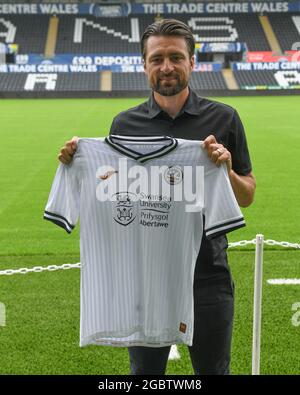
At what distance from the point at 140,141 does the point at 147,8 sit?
45466 mm

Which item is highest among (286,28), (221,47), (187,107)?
(286,28)

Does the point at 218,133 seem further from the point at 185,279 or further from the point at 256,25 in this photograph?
the point at 256,25

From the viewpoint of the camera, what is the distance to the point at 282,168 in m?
10.7

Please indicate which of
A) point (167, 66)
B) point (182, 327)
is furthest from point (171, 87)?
point (182, 327)

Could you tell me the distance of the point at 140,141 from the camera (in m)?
2.42

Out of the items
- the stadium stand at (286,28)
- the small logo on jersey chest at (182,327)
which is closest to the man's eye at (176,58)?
the small logo on jersey chest at (182,327)

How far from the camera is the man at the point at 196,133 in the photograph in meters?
2.34

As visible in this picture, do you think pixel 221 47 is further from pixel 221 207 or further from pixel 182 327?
pixel 182 327

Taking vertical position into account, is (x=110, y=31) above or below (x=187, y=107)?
above

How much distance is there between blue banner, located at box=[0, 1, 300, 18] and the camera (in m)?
44.4

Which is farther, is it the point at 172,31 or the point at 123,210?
the point at 123,210

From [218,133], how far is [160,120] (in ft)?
0.94

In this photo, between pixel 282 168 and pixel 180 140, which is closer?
pixel 180 140

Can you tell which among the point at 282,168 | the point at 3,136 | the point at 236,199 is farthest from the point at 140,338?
the point at 3,136
